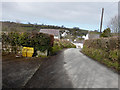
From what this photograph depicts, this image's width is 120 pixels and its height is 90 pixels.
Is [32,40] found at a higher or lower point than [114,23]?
lower

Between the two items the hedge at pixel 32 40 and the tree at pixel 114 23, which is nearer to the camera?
the hedge at pixel 32 40

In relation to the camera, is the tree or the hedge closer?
the hedge

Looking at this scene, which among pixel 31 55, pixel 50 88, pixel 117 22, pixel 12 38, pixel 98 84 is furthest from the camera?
pixel 117 22

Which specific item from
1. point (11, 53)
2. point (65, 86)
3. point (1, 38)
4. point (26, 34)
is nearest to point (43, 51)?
point (26, 34)

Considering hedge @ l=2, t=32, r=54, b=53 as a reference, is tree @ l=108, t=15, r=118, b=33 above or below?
above

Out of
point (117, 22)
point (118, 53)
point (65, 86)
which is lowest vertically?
point (65, 86)

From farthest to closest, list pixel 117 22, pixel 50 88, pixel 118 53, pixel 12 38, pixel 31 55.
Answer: pixel 117 22 → pixel 12 38 → pixel 31 55 → pixel 118 53 → pixel 50 88

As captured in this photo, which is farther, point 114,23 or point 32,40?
point 114,23

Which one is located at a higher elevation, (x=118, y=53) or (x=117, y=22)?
(x=117, y=22)

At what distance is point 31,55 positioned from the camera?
764cm

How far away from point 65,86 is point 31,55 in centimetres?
526

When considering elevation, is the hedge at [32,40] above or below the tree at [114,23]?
below

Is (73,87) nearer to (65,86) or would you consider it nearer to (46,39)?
(65,86)

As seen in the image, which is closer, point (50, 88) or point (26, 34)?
point (50, 88)
